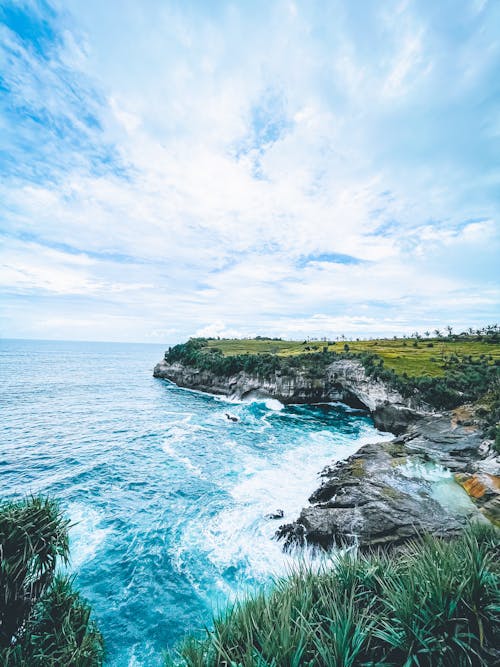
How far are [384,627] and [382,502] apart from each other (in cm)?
1501

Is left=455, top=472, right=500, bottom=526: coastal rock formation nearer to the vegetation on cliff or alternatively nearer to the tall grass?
the tall grass

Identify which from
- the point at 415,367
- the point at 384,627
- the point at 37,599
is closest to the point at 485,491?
the point at 384,627

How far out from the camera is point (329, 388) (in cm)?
6581

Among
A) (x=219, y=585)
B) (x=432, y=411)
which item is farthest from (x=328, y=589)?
(x=432, y=411)

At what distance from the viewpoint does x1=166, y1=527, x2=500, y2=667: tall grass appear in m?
5.98

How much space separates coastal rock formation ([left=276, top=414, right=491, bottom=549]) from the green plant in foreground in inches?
444

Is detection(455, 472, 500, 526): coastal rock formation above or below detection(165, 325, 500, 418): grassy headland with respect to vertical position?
below

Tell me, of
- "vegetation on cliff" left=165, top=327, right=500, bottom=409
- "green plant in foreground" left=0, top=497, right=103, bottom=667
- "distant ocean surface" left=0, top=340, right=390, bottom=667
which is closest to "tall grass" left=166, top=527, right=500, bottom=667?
"green plant in foreground" left=0, top=497, right=103, bottom=667

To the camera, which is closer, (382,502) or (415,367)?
(382,502)

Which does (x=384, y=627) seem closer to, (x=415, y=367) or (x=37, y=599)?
(x=37, y=599)

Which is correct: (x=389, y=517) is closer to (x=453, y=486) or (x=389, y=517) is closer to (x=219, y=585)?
(x=453, y=486)

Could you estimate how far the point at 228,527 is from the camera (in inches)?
834

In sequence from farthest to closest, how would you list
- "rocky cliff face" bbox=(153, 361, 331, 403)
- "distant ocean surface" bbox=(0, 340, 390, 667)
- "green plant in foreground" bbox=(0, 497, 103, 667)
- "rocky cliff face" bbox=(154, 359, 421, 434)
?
"rocky cliff face" bbox=(153, 361, 331, 403), "rocky cliff face" bbox=(154, 359, 421, 434), "distant ocean surface" bbox=(0, 340, 390, 667), "green plant in foreground" bbox=(0, 497, 103, 667)

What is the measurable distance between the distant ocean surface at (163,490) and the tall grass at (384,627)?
4.93 metres
